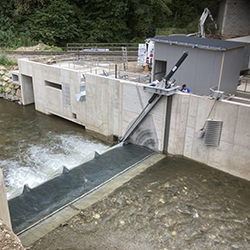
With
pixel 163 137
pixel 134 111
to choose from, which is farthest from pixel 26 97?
pixel 163 137

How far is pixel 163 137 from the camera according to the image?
14742 millimetres

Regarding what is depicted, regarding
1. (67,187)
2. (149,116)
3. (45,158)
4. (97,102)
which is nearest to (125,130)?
(149,116)

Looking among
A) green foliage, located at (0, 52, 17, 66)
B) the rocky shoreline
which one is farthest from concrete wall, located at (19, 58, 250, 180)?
green foliage, located at (0, 52, 17, 66)

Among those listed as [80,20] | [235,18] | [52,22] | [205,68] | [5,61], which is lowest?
[5,61]

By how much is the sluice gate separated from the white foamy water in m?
0.71

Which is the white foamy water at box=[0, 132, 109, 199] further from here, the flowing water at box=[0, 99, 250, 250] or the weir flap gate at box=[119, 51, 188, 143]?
the weir flap gate at box=[119, 51, 188, 143]

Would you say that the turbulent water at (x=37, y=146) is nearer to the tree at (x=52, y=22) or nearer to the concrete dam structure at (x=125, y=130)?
the concrete dam structure at (x=125, y=130)

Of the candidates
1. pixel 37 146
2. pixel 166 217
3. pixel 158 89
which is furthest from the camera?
pixel 37 146

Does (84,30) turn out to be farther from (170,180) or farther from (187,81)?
(170,180)

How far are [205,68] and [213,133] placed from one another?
3.26 meters

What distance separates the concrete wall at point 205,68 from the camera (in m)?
13.2

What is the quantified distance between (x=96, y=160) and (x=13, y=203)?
14.7ft

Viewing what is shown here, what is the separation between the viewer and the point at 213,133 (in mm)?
12867

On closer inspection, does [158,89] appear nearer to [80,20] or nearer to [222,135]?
[222,135]
